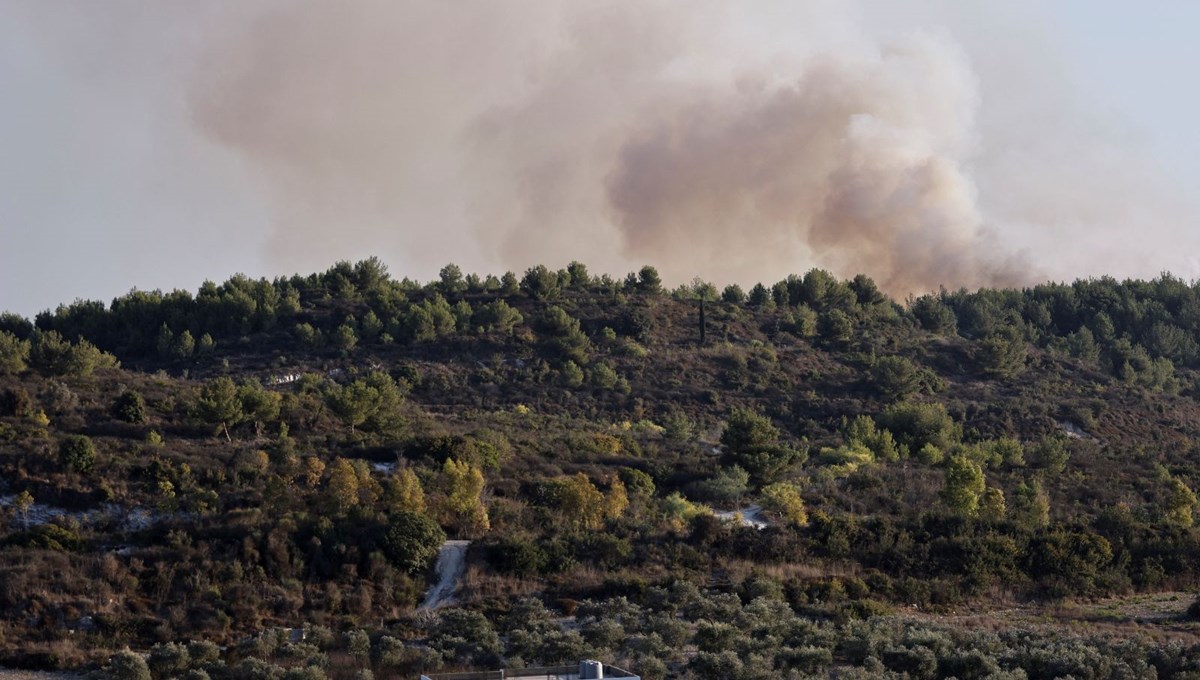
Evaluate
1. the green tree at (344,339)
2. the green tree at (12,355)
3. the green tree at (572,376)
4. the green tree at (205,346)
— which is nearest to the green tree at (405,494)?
the green tree at (12,355)

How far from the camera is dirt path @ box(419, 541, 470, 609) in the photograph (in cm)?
3831

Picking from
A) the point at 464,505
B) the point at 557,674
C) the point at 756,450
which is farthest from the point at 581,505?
the point at 557,674

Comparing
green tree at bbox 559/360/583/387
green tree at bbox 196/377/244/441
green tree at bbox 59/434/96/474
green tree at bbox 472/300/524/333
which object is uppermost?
green tree at bbox 472/300/524/333

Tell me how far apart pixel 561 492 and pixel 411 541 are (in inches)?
295

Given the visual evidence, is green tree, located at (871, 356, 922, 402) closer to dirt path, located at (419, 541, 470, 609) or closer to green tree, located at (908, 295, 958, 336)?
green tree, located at (908, 295, 958, 336)

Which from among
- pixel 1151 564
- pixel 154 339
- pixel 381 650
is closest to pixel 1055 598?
pixel 1151 564

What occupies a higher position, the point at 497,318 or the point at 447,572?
the point at 497,318

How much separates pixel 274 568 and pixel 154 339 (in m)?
50.7

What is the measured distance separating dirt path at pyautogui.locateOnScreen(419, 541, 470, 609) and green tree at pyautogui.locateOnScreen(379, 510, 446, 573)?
14.2 inches

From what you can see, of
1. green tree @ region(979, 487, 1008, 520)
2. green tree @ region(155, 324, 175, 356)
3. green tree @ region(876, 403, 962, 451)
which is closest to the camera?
green tree @ region(979, 487, 1008, 520)

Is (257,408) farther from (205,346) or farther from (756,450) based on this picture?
(205,346)

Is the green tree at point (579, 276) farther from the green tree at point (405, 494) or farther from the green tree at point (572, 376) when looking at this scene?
the green tree at point (405, 494)

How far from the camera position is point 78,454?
45.5 meters

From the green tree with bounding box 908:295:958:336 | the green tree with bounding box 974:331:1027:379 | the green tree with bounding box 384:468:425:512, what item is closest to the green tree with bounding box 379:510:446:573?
the green tree with bounding box 384:468:425:512
